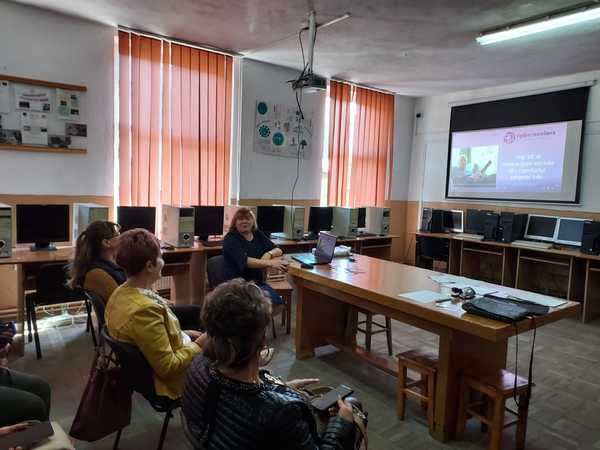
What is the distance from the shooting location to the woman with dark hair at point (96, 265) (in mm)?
2287

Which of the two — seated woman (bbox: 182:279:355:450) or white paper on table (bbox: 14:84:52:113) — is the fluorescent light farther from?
white paper on table (bbox: 14:84:52:113)

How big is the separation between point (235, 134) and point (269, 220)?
3.72ft

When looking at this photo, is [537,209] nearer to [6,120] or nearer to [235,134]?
[235,134]

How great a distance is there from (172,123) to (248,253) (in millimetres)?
2058

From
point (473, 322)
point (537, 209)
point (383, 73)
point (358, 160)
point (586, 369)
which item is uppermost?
point (383, 73)

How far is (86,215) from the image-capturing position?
366cm

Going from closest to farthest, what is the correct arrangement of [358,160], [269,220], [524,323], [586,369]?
[524,323] < [586,369] < [269,220] < [358,160]

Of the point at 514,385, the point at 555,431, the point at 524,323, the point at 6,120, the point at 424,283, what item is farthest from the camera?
the point at 6,120

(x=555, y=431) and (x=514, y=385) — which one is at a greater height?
(x=514, y=385)

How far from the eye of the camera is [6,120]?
3688 millimetres

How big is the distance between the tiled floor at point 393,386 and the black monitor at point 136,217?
3.34ft

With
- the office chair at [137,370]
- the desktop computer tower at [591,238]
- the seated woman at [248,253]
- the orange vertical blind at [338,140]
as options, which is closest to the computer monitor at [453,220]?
the orange vertical blind at [338,140]

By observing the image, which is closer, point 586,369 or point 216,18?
point 586,369

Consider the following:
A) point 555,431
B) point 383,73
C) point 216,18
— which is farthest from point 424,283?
point 383,73
